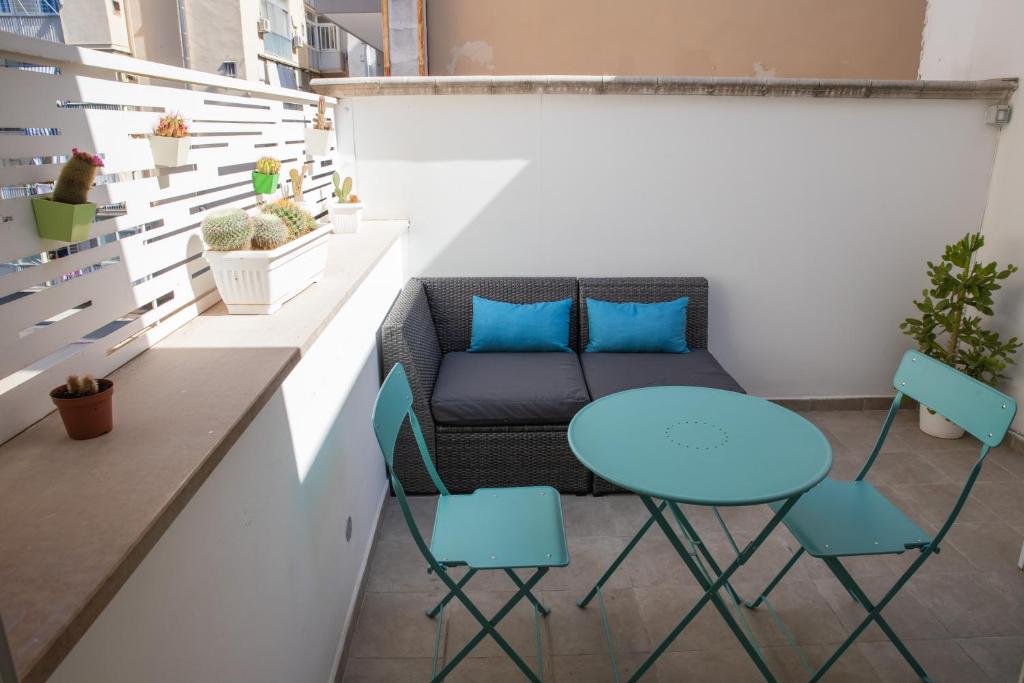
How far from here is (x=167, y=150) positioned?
71.2 inches

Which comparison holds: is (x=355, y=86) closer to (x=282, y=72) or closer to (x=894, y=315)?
(x=894, y=315)

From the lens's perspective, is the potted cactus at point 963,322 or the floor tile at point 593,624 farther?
the potted cactus at point 963,322

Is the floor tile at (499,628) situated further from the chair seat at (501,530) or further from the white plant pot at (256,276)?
the white plant pot at (256,276)

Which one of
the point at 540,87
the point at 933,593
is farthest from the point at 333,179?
the point at 933,593

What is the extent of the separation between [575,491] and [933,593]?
64.7 inches

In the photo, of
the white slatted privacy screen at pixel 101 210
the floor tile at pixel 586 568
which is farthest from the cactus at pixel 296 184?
the floor tile at pixel 586 568

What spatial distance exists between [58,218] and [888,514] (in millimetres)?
2639

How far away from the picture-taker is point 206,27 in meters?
6.40

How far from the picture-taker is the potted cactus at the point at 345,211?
354 cm

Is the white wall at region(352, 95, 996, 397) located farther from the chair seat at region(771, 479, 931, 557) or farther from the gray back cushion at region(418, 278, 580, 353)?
the chair seat at region(771, 479, 931, 557)

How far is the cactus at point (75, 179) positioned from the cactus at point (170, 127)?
1.49 feet

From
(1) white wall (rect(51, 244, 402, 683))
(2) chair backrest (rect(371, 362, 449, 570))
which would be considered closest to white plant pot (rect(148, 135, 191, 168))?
(1) white wall (rect(51, 244, 402, 683))

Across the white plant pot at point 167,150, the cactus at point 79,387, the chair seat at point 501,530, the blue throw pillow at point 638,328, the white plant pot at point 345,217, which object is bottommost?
the chair seat at point 501,530

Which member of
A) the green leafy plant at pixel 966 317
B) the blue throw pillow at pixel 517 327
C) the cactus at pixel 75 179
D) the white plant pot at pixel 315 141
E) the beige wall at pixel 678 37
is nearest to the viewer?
the cactus at pixel 75 179
